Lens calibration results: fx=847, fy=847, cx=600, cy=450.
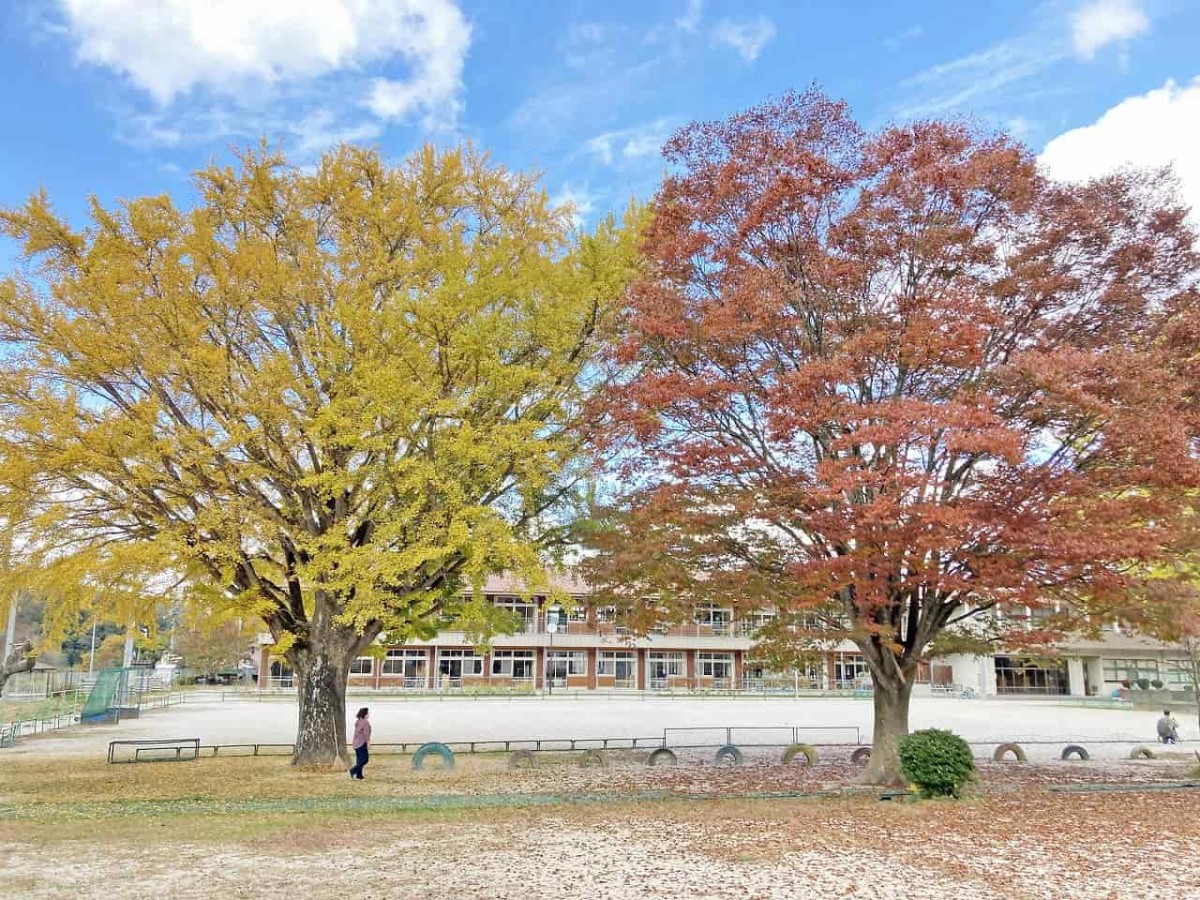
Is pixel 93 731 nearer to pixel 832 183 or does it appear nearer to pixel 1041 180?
pixel 832 183

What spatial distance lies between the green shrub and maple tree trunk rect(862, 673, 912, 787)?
2.66 meters

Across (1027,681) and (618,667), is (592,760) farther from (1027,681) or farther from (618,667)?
(1027,681)

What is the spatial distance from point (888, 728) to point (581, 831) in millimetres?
7755

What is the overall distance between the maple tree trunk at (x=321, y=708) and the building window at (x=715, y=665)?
50.7 metres

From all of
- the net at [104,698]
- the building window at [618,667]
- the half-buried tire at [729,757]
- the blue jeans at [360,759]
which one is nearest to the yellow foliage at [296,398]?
the blue jeans at [360,759]

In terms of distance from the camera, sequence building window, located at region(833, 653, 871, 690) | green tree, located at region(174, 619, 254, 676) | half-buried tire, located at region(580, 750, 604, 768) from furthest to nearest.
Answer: green tree, located at region(174, 619, 254, 676), building window, located at region(833, 653, 871, 690), half-buried tire, located at region(580, 750, 604, 768)

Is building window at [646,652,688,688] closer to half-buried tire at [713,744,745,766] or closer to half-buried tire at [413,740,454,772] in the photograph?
half-buried tire at [713,744,745,766]

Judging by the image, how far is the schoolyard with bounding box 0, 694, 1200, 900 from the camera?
8.47m

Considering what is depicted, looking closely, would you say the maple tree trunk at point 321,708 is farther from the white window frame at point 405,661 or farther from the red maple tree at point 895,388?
the white window frame at point 405,661

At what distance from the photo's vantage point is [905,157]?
14734 mm

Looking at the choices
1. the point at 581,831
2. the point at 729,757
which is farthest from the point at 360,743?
the point at 729,757

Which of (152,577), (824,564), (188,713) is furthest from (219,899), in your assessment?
(188,713)

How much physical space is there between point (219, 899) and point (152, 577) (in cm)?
1062

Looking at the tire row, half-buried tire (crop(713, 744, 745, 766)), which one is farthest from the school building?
half-buried tire (crop(713, 744, 745, 766))
